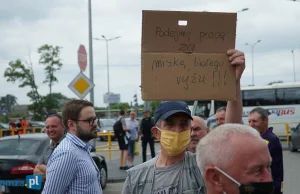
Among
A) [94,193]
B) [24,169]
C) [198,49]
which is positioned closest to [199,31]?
[198,49]

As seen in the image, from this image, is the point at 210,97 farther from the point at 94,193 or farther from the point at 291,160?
the point at 291,160

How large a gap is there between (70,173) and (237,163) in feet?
6.77

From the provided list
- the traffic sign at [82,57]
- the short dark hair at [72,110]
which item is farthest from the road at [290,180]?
the short dark hair at [72,110]

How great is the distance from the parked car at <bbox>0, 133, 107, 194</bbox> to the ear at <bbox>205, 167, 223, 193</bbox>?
26.5 ft

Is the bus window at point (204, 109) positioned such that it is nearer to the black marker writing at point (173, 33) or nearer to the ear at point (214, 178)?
the black marker writing at point (173, 33)

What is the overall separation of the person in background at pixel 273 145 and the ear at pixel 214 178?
329cm

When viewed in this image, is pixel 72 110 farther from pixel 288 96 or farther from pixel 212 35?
pixel 288 96

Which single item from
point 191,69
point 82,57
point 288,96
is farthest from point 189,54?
point 288,96

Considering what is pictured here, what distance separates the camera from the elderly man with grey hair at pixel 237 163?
7.39 feet

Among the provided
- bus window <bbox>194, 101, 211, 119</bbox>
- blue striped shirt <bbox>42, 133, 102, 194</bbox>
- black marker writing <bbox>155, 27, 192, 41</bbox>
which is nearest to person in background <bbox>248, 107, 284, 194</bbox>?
blue striped shirt <bbox>42, 133, 102, 194</bbox>

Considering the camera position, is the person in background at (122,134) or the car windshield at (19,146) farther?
the person in background at (122,134)

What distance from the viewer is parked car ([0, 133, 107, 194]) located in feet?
32.7

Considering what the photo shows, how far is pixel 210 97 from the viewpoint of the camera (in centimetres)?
303

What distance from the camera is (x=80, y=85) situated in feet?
46.2
